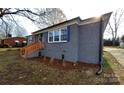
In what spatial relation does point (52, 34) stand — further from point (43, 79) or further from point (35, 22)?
point (43, 79)

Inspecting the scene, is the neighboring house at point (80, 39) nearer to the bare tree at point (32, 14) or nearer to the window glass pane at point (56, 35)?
the window glass pane at point (56, 35)

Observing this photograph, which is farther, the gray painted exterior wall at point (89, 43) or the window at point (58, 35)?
the window at point (58, 35)

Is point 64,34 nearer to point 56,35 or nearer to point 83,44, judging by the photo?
point 56,35

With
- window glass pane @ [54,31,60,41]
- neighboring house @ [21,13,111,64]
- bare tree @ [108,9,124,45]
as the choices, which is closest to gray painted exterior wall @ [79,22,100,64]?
neighboring house @ [21,13,111,64]

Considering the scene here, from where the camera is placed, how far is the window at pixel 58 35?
11.8m

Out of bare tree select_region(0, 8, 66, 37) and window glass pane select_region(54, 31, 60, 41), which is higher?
bare tree select_region(0, 8, 66, 37)

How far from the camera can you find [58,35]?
41.5ft

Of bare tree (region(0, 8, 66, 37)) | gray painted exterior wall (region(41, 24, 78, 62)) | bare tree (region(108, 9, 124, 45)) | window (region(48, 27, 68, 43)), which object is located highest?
bare tree (region(108, 9, 124, 45))

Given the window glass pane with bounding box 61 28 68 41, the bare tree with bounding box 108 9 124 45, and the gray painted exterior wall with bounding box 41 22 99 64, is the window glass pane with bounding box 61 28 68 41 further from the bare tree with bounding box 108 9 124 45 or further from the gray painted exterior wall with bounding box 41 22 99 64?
the bare tree with bounding box 108 9 124 45

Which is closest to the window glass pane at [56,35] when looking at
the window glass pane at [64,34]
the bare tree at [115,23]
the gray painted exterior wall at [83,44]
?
the window glass pane at [64,34]

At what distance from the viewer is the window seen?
38.7 feet

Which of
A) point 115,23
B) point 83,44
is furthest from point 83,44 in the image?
point 115,23
